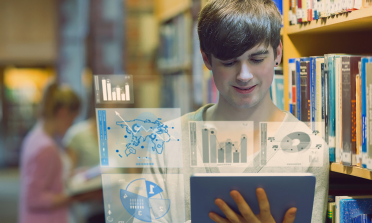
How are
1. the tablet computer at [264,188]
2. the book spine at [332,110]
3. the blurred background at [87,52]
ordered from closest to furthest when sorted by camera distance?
the tablet computer at [264,188] < the book spine at [332,110] < the blurred background at [87,52]

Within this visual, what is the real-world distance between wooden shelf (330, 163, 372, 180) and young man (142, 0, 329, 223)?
27mm

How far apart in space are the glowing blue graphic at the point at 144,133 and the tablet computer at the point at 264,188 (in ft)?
0.65

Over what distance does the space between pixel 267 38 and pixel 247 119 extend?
0.75 ft

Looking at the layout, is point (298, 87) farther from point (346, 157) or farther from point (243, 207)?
point (243, 207)

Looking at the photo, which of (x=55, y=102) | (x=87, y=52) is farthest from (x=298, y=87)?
(x=87, y=52)

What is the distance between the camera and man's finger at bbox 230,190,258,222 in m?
0.68

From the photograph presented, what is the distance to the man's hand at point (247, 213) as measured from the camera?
2.22 ft

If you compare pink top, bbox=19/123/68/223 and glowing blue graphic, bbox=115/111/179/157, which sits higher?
glowing blue graphic, bbox=115/111/179/157

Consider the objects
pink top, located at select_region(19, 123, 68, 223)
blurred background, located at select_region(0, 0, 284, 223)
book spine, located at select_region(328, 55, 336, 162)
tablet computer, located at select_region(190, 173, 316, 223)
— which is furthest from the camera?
pink top, located at select_region(19, 123, 68, 223)

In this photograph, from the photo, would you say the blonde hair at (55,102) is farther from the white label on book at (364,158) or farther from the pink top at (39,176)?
the white label on book at (364,158)

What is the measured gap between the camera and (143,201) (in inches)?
33.4
